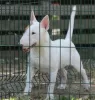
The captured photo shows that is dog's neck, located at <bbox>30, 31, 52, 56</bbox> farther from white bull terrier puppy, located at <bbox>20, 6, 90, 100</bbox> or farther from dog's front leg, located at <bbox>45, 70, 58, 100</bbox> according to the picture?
dog's front leg, located at <bbox>45, 70, 58, 100</bbox>

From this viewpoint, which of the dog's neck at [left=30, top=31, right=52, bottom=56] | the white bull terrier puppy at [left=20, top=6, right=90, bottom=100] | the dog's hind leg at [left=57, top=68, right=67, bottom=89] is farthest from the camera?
the dog's hind leg at [left=57, top=68, right=67, bottom=89]

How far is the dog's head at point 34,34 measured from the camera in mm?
4906

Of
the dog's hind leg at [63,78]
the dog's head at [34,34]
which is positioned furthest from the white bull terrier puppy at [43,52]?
the dog's hind leg at [63,78]

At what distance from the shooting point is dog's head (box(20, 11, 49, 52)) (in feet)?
16.1

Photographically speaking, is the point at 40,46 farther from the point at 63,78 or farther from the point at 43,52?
the point at 63,78

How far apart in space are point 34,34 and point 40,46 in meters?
0.16

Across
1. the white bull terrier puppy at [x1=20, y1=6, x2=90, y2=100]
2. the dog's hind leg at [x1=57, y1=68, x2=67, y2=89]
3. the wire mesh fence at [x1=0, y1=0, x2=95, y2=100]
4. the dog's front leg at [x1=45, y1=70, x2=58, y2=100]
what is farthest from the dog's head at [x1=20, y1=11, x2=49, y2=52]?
the dog's hind leg at [x1=57, y1=68, x2=67, y2=89]

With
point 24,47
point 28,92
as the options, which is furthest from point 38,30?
point 28,92

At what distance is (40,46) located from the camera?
5.00 m

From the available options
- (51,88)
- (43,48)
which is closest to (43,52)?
(43,48)

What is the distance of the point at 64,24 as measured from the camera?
762 cm

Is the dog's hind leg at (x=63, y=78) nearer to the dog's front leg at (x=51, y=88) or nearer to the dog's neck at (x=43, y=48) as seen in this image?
the dog's front leg at (x=51, y=88)

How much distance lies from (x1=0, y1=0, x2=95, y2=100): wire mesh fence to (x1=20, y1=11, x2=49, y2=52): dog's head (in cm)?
12

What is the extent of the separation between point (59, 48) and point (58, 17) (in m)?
2.23
